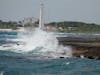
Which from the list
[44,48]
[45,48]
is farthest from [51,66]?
[44,48]

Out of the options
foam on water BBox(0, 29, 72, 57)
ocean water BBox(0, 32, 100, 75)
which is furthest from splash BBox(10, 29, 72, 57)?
ocean water BBox(0, 32, 100, 75)

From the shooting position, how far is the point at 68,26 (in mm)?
191000

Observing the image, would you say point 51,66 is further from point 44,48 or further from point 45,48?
point 44,48

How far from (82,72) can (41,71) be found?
3.49 m

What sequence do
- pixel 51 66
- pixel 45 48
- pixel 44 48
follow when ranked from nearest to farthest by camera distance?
pixel 51 66, pixel 45 48, pixel 44 48

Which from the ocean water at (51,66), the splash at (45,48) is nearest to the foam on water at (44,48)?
the splash at (45,48)

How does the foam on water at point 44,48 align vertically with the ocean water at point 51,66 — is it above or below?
below

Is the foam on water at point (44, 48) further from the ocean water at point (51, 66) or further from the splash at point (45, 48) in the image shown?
the ocean water at point (51, 66)

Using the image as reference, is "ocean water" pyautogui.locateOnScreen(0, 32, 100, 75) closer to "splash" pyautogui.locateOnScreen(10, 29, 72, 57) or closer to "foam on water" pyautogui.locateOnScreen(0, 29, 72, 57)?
"splash" pyautogui.locateOnScreen(10, 29, 72, 57)

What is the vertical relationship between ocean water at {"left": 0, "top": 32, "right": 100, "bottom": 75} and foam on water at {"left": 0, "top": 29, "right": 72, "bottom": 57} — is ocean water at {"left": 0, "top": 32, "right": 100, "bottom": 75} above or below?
above

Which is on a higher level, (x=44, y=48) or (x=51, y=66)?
(x=51, y=66)

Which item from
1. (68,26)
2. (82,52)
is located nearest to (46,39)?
(82,52)

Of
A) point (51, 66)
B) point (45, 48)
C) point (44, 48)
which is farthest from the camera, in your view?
point (44, 48)

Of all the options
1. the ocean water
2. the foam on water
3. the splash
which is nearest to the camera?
the ocean water
